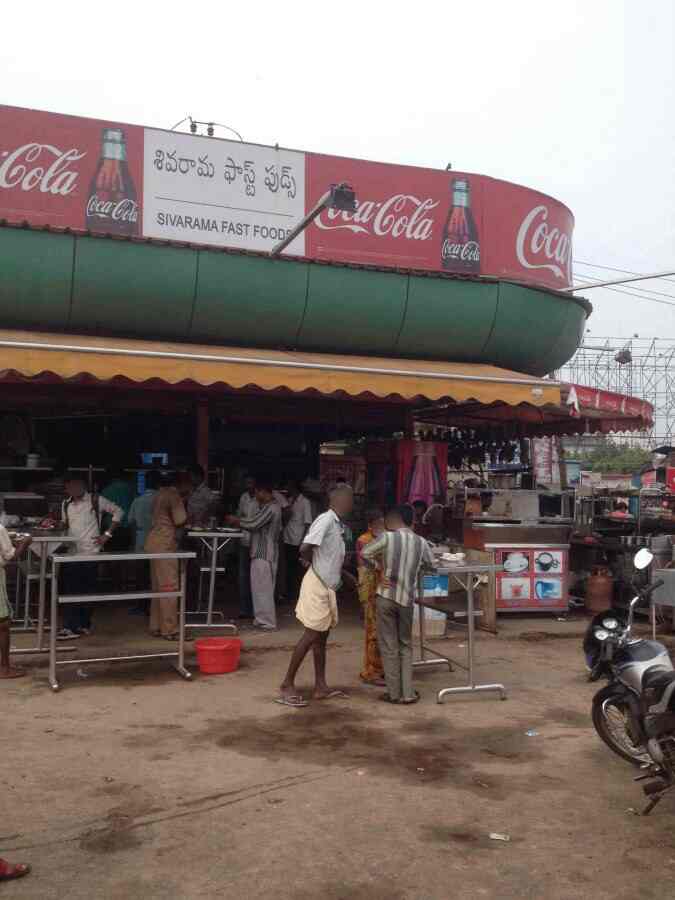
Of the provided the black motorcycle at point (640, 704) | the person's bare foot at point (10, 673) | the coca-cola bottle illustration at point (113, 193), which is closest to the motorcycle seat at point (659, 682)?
the black motorcycle at point (640, 704)

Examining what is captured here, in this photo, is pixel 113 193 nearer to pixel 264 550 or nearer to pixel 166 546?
pixel 166 546

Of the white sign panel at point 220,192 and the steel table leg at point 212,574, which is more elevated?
the white sign panel at point 220,192

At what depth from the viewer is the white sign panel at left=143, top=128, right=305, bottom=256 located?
32.5 feet

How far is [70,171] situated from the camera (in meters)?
9.56

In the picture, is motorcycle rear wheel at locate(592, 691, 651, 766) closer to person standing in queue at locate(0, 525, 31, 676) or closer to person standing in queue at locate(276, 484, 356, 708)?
person standing in queue at locate(276, 484, 356, 708)

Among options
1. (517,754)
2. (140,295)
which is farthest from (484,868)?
(140,295)

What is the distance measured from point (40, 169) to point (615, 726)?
7998mm

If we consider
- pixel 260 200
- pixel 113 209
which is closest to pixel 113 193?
pixel 113 209

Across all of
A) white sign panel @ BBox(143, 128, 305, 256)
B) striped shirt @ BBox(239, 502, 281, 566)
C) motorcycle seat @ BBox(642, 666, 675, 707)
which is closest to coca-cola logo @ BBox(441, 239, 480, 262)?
white sign panel @ BBox(143, 128, 305, 256)

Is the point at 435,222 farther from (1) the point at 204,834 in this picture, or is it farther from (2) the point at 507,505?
(1) the point at 204,834

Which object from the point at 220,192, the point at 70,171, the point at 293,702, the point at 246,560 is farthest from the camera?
the point at 220,192

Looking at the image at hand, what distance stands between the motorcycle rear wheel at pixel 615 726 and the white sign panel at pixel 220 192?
6746 mm

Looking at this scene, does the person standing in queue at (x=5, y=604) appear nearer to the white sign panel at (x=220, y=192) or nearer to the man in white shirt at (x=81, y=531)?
the man in white shirt at (x=81, y=531)

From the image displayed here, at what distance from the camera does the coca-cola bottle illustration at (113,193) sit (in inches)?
381
